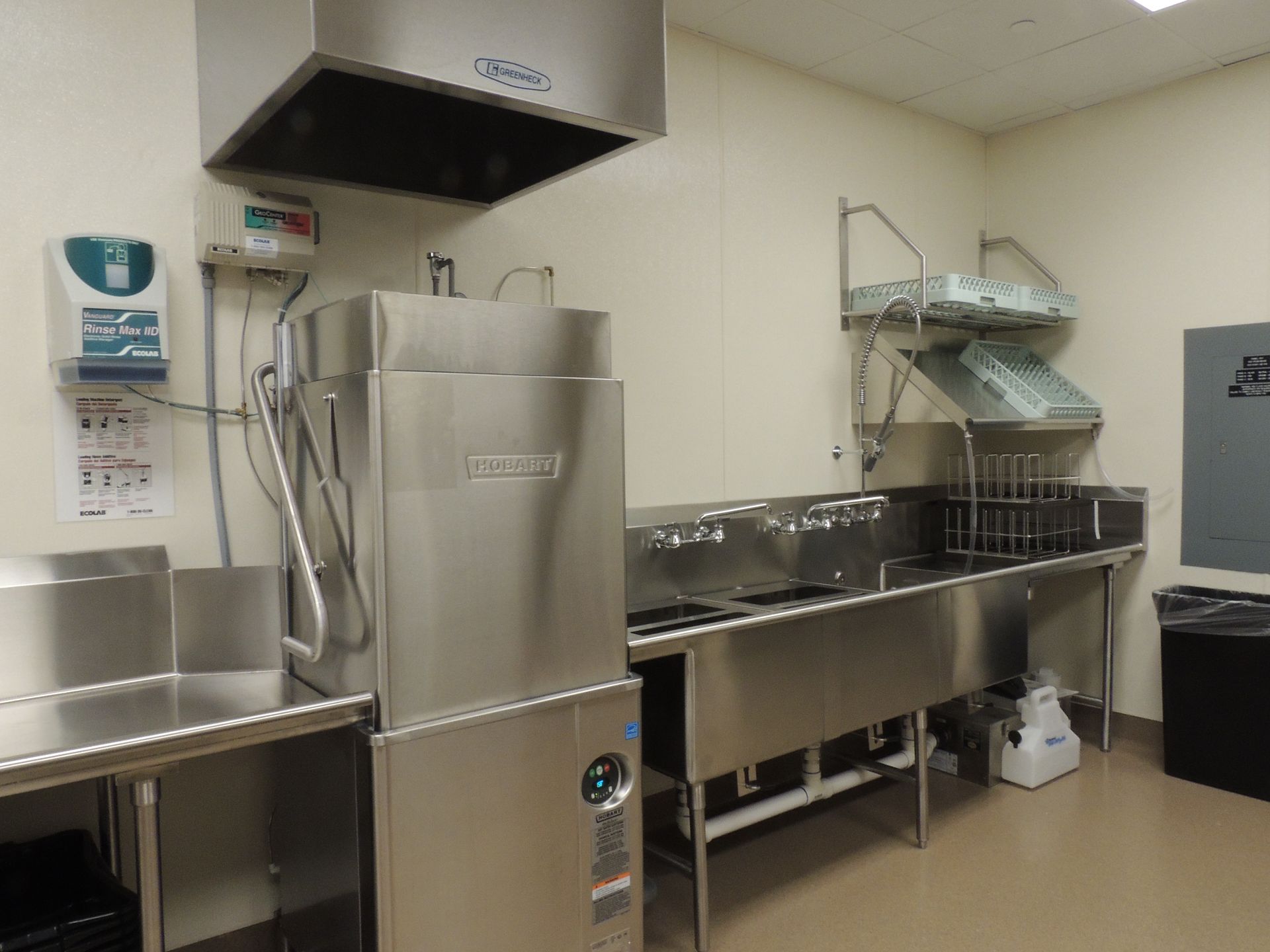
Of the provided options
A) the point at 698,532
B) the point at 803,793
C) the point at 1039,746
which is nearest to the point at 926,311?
the point at 698,532

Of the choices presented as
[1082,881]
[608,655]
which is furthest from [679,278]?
[1082,881]

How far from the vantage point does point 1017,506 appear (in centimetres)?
355

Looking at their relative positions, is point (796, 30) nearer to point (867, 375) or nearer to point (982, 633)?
point (867, 375)

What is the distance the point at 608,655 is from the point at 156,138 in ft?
5.08

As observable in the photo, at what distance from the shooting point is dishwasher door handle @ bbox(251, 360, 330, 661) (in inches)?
67.2

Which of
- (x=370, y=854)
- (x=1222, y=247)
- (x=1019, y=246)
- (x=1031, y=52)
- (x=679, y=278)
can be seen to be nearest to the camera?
(x=370, y=854)

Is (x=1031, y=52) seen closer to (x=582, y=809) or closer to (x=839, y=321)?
(x=839, y=321)

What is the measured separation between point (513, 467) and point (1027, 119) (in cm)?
329

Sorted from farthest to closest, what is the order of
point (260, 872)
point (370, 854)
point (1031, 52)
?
point (1031, 52)
point (260, 872)
point (370, 854)

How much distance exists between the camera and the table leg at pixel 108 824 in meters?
2.02

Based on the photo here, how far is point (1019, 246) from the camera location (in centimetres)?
411

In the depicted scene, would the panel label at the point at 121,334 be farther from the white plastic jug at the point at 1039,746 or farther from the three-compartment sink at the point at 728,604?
the white plastic jug at the point at 1039,746

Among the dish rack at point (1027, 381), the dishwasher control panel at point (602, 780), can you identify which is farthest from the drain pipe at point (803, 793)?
the dish rack at point (1027, 381)

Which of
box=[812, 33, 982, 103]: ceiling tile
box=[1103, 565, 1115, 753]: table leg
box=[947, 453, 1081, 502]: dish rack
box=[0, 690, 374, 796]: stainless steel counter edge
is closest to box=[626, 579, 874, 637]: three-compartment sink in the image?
box=[0, 690, 374, 796]: stainless steel counter edge
